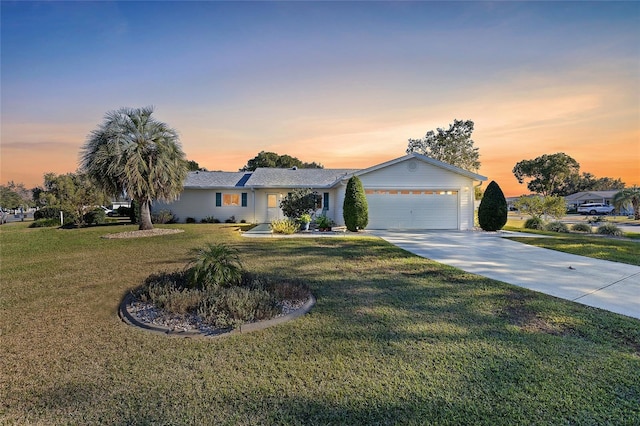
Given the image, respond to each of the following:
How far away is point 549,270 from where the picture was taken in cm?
718

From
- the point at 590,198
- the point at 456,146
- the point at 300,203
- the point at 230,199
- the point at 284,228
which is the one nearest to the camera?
→ the point at 284,228

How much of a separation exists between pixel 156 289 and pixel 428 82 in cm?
1297

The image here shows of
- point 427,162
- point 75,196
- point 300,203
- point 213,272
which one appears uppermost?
point 427,162

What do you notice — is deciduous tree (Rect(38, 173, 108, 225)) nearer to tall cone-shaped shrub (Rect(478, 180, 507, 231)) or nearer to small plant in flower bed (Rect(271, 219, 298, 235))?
small plant in flower bed (Rect(271, 219, 298, 235))

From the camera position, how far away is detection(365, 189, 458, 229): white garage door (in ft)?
55.0

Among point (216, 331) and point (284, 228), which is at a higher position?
point (284, 228)

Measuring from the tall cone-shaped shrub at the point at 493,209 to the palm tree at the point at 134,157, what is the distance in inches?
659

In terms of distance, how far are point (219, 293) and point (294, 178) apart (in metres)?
17.3

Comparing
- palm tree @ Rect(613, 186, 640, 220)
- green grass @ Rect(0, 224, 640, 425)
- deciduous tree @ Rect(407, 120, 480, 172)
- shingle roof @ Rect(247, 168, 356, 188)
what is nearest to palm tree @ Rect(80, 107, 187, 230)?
shingle roof @ Rect(247, 168, 356, 188)

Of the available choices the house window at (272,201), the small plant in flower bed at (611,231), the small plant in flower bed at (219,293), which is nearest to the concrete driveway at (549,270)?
the small plant in flower bed at (219,293)

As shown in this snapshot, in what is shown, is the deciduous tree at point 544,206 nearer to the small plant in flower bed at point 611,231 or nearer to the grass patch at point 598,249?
the small plant in flower bed at point 611,231

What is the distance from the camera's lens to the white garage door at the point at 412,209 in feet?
55.0

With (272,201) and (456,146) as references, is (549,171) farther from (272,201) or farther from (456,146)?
(272,201)

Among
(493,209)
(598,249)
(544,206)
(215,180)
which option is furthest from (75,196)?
(544,206)
